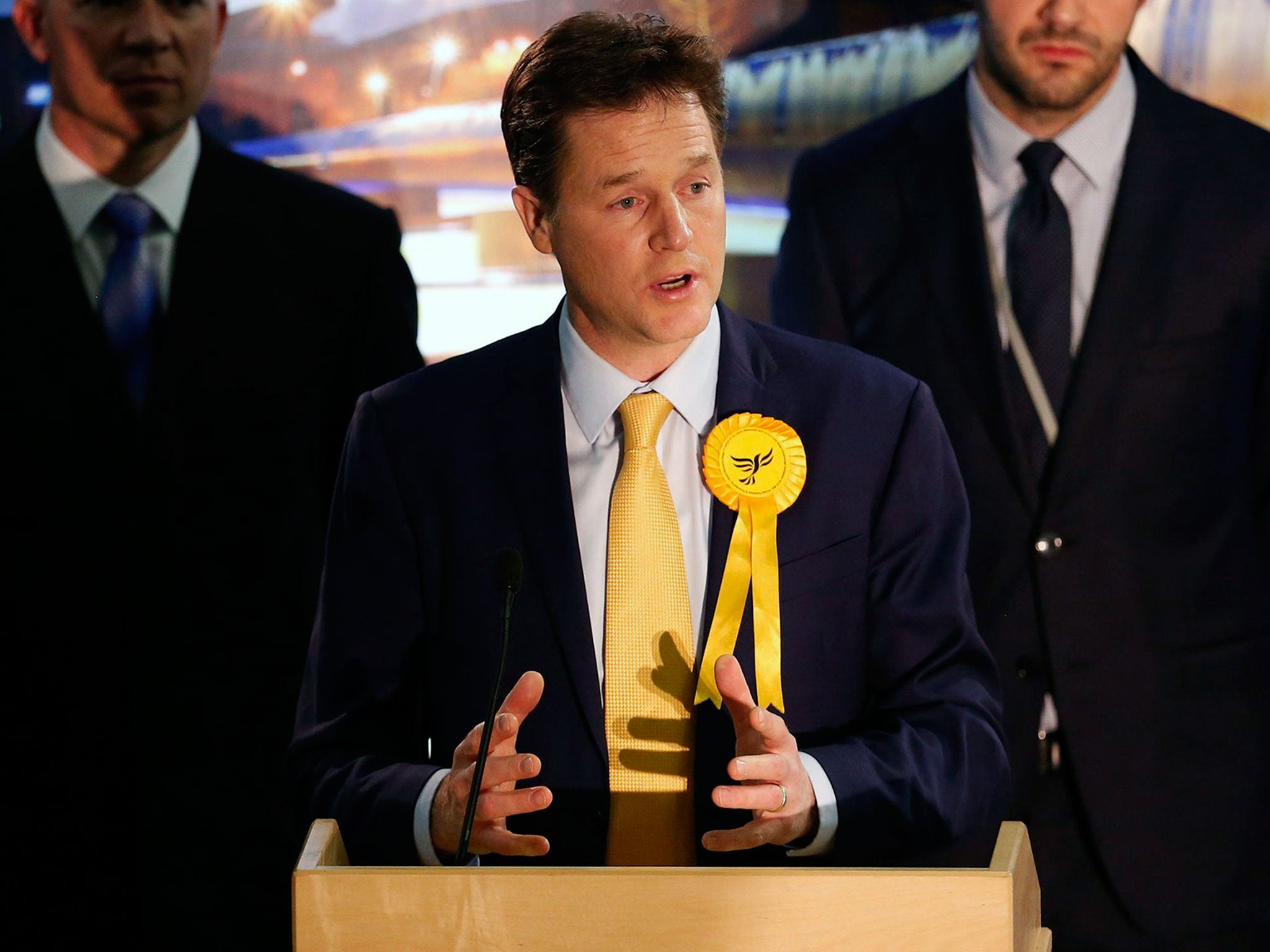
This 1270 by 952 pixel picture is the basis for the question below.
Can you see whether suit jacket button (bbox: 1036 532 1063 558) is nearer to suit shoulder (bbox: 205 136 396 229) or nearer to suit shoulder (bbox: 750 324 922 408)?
suit shoulder (bbox: 750 324 922 408)

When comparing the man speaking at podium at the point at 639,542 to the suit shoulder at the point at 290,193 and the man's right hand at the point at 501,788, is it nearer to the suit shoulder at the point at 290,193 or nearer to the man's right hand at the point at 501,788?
the man's right hand at the point at 501,788

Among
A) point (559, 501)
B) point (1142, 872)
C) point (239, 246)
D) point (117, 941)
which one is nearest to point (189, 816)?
point (117, 941)

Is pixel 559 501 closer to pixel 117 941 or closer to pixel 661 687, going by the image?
pixel 661 687

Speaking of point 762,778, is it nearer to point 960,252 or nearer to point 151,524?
point 960,252

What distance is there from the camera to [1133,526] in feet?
8.95

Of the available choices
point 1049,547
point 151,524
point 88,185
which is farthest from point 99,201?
point 1049,547

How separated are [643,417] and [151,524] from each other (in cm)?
128

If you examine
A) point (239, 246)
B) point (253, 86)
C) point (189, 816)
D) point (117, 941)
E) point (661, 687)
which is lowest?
point (117, 941)

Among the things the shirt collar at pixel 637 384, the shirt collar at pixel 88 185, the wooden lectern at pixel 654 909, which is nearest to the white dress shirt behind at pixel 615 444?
the shirt collar at pixel 637 384

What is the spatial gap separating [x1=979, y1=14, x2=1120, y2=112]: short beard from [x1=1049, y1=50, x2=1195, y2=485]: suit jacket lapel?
0.48ft

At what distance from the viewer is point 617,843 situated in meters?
1.99

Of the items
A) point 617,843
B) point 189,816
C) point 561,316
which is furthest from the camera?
point 189,816

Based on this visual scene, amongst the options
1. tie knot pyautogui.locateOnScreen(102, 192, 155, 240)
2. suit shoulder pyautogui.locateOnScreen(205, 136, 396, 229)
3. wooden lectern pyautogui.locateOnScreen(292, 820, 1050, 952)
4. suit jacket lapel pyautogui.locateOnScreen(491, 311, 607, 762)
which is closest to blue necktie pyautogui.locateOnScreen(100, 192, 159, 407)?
tie knot pyautogui.locateOnScreen(102, 192, 155, 240)

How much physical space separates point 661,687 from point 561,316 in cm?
54
